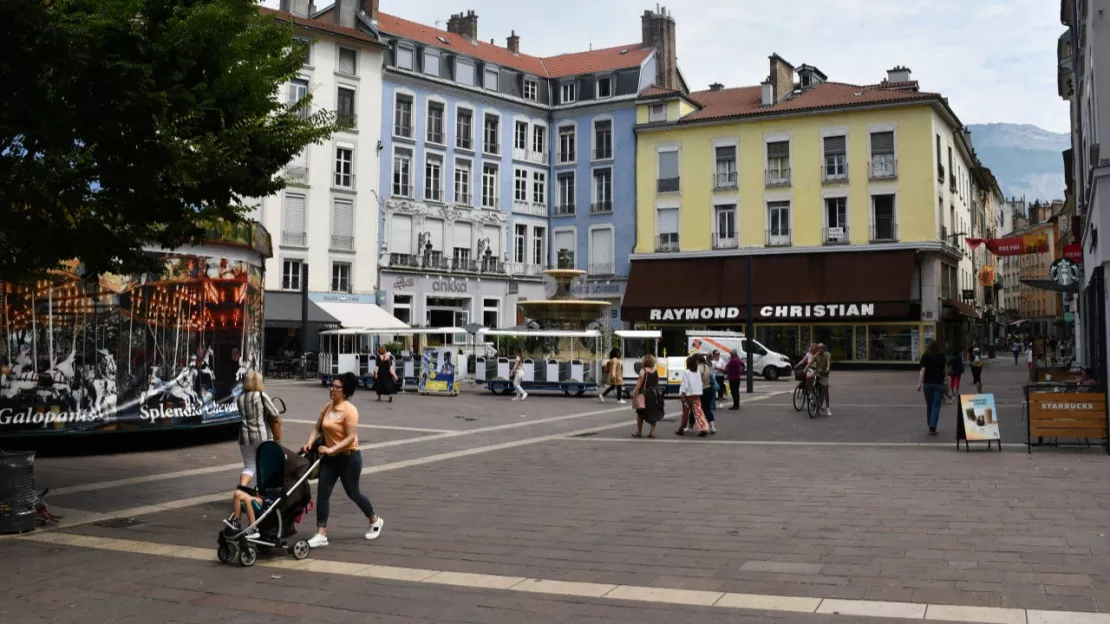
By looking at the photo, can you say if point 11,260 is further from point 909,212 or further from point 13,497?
point 909,212

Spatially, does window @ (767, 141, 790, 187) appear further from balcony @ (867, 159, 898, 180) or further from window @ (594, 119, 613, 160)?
window @ (594, 119, 613, 160)

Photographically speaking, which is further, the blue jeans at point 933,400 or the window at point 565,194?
A: the window at point 565,194

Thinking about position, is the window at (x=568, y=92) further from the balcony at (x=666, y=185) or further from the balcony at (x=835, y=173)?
the balcony at (x=835, y=173)

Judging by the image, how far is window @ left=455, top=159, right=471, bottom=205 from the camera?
4972 centimetres

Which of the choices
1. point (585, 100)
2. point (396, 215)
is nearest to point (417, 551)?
point (396, 215)

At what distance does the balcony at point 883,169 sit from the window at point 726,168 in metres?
6.80

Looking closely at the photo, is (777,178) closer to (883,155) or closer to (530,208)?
(883,155)

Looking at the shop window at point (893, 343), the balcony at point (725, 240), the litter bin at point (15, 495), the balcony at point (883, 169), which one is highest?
the balcony at point (883, 169)

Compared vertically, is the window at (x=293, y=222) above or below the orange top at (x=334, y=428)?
above

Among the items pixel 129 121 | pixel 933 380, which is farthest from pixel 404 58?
pixel 129 121

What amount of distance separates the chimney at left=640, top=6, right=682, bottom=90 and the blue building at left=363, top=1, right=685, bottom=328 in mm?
81

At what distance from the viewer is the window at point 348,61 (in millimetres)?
44916

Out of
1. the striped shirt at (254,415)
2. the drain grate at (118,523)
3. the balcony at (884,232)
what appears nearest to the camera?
the drain grate at (118,523)

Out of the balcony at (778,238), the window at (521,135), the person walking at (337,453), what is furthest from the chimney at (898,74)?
the person walking at (337,453)
